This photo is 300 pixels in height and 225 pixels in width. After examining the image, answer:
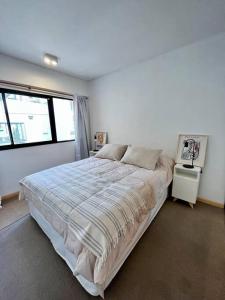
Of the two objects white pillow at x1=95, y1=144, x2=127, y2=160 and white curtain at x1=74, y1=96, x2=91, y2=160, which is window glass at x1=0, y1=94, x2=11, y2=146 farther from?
white pillow at x1=95, y1=144, x2=127, y2=160

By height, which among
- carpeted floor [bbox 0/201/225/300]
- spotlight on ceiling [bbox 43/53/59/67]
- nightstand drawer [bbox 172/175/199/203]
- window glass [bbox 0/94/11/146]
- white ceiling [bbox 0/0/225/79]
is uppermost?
white ceiling [bbox 0/0/225/79]

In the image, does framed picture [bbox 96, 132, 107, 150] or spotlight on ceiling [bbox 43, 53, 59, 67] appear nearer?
spotlight on ceiling [bbox 43, 53, 59, 67]

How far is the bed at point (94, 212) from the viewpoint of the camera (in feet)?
3.10

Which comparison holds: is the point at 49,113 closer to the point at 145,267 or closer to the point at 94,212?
the point at 94,212

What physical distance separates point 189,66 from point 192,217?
234cm

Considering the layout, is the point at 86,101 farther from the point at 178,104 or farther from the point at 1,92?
the point at 178,104

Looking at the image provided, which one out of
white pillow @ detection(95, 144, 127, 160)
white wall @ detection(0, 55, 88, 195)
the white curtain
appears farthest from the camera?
the white curtain

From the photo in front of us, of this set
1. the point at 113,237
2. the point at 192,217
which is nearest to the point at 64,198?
the point at 113,237

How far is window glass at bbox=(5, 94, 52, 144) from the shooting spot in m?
2.46

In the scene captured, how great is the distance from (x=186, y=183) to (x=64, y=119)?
3014mm

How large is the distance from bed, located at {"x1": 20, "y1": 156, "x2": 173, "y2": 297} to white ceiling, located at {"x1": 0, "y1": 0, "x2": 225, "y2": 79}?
1.88 metres

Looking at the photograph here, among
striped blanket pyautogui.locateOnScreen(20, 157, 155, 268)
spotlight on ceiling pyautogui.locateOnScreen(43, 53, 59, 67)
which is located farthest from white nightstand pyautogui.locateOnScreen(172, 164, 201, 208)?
spotlight on ceiling pyautogui.locateOnScreen(43, 53, 59, 67)

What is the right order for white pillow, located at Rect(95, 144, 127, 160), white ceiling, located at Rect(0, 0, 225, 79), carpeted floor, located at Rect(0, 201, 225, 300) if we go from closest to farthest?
carpeted floor, located at Rect(0, 201, 225, 300), white ceiling, located at Rect(0, 0, 225, 79), white pillow, located at Rect(95, 144, 127, 160)

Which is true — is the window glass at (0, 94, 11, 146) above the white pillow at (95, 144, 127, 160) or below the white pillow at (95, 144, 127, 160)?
above
